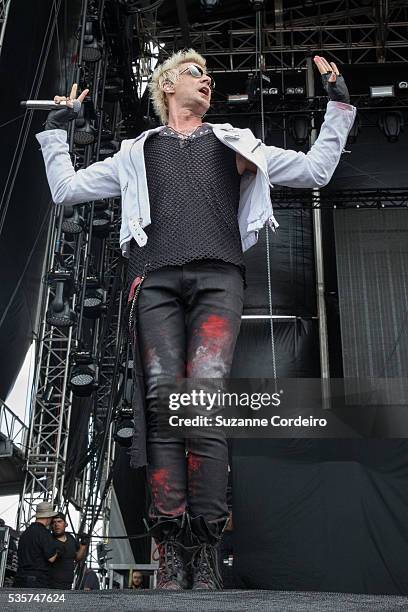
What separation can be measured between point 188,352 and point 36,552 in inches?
147

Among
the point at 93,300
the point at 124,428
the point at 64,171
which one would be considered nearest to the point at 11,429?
the point at 124,428

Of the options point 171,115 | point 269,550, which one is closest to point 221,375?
point 171,115

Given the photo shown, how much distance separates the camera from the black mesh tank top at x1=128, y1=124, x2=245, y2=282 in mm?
1929

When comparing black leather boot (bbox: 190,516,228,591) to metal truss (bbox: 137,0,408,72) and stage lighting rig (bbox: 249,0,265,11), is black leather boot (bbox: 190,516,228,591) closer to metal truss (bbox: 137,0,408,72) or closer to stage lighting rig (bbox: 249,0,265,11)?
stage lighting rig (bbox: 249,0,265,11)

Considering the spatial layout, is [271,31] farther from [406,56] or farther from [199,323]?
[199,323]

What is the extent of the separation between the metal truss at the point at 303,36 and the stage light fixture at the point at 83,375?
6.02 metres

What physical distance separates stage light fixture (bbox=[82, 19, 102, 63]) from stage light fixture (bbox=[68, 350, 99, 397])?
2.88 meters

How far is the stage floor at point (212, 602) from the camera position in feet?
3.57

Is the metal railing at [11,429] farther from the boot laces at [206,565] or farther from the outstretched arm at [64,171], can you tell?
the boot laces at [206,565]

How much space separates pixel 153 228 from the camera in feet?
6.49

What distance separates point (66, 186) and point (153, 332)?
0.51 metres

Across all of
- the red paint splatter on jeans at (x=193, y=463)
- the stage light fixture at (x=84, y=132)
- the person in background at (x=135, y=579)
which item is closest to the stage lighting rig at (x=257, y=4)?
the stage light fixture at (x=84, y=132)

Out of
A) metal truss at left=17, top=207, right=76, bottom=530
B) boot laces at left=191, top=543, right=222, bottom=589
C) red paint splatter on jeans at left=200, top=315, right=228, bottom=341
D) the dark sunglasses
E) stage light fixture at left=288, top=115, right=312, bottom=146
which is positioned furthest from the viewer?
stage light fixture at left=288, top=115, right=312, bottom=146

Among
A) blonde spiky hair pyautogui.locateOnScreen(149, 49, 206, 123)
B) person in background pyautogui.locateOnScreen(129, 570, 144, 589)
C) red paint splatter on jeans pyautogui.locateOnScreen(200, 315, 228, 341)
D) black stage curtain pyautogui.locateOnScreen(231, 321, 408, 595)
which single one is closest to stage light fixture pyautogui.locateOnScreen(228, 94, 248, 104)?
black stage curtain pyautogui.locateOnScreen(231, 321, 408, 595)
